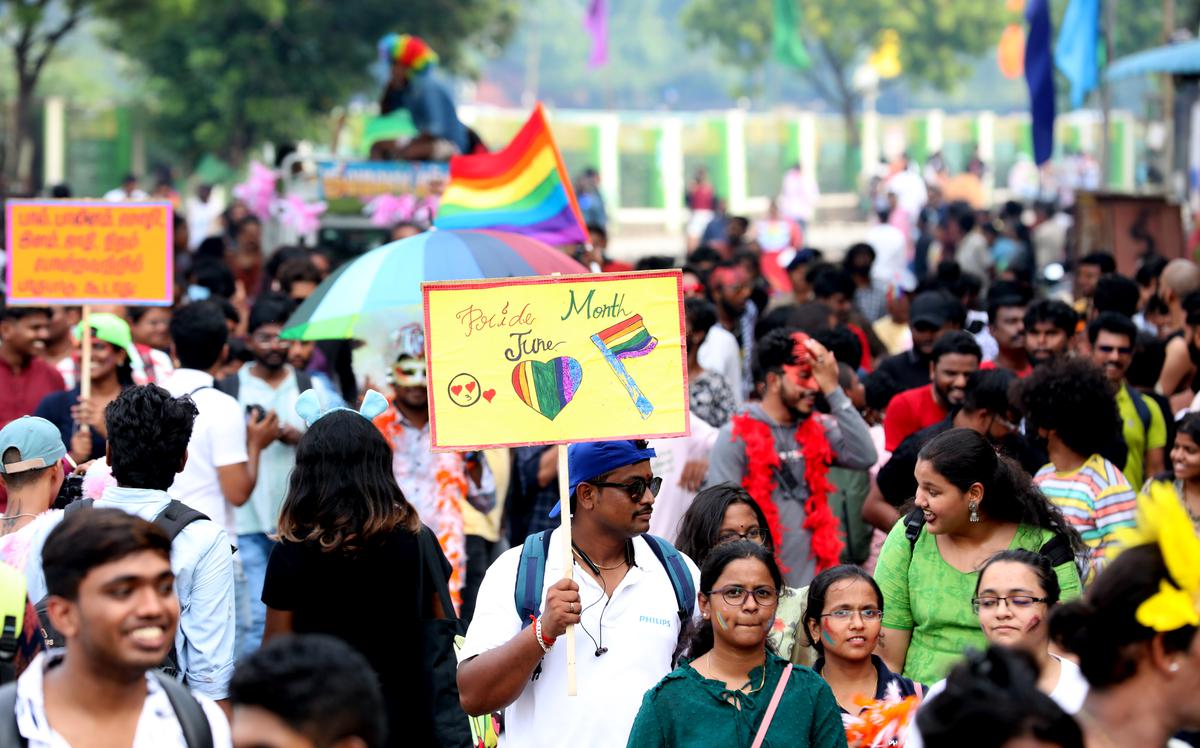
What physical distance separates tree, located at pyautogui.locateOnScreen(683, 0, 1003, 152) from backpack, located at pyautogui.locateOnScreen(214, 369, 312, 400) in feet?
159

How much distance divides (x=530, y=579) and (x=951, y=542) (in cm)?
154

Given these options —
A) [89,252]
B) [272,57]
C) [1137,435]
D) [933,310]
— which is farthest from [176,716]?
[272,57]

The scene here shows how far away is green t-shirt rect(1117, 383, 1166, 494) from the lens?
8133 millimetres

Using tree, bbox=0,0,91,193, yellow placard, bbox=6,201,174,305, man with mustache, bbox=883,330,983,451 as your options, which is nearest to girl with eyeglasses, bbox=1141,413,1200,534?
man with mustache, bbox=883,330,983,451

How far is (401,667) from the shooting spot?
5.37 m

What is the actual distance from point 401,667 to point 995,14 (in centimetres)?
5550

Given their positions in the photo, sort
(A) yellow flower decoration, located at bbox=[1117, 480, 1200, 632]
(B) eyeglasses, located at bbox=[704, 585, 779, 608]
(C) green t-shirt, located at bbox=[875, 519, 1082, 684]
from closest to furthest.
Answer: (A) yellow flower decoration, located at bbox=[1117, 480, 1200, 632] → (B) eyeglasses, located at bbox=[704, 585, 779, 608] → (C) green t-shirt, located at bbox=[875, 519, 1082, 684]

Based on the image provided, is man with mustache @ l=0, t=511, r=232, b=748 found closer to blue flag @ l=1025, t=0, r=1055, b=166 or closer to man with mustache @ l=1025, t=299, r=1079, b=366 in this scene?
man with mustache @ l=1025, t=299, r=1079, b=366

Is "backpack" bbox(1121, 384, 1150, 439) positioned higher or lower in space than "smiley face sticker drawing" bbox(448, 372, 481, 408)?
lower

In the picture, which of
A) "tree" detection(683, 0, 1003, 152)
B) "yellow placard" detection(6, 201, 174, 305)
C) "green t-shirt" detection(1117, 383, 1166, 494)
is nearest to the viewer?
"green t-shirt" detection(1117, 383, 1166, 494)

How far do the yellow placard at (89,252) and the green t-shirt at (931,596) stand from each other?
13.6ft

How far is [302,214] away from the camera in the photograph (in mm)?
14703

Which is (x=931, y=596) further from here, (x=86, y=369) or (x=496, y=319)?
(x=86, y=369)

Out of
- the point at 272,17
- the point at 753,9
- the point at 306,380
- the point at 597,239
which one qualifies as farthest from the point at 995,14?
the point at 306,380
